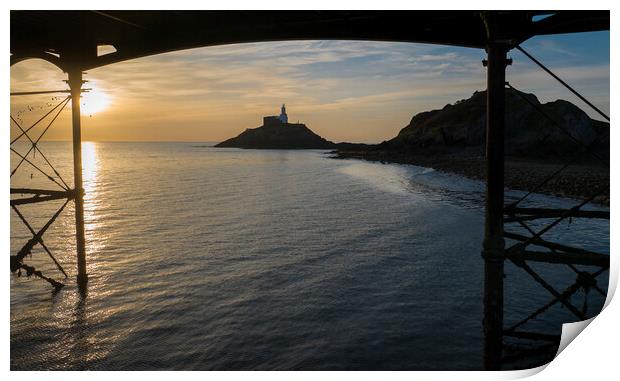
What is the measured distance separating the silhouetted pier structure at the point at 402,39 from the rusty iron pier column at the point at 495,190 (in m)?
0.01

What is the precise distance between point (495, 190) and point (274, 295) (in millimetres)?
10232

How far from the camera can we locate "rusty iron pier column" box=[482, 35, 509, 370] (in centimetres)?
675

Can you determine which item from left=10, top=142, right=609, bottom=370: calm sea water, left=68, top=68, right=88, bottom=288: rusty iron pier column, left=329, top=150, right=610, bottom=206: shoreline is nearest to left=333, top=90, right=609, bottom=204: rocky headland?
left=329, top=150, right=610, bottom=206: shoreline

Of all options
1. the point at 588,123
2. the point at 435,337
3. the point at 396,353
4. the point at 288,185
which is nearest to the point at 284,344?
the point at 396,353

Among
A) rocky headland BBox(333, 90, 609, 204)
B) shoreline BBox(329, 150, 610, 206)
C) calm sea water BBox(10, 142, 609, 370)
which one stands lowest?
calm sea water BBox(10, 142, 609, 370)

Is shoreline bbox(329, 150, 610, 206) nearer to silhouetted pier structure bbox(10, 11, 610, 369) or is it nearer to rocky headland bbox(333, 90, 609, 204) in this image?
rocky headland bbox(333, 90, 609, 204)

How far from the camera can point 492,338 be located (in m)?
6.94

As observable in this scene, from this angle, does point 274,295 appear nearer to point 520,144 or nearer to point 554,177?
point 554,177

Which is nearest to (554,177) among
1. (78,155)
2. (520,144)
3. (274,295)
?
(274,295)

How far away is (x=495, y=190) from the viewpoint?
6.84 metres

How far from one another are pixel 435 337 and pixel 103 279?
41.7ft

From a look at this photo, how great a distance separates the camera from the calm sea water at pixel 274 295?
11.0 m

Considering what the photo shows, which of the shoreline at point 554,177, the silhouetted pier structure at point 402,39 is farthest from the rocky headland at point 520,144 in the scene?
the silhouetted pier structure at point 402,39

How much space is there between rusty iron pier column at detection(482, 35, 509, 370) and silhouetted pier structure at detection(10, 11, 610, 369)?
0.01 m
